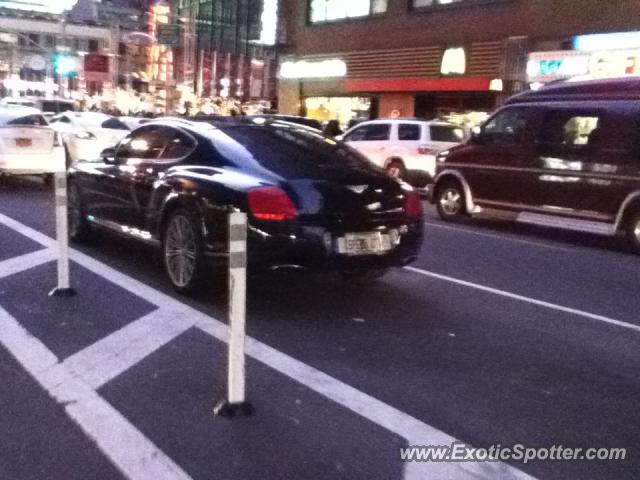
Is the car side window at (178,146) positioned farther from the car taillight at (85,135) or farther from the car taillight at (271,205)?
the car taillight at (85,135)

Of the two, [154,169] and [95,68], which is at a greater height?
[95,68]

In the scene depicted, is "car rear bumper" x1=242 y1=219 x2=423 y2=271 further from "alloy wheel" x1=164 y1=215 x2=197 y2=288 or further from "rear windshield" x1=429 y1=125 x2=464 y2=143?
"rear windshield" x1=429 y1=125 x2=464 y2=143

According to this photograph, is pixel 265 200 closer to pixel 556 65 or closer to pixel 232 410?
pixel 232 410

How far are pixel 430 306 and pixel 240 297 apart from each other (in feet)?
9.75

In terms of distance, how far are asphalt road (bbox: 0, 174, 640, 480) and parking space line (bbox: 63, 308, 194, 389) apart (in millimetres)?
97

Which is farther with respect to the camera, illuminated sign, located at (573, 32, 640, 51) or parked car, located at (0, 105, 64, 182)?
illuminated sign, located at (573, 32, 640, 51)

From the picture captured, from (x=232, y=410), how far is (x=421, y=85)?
2433 centimetres

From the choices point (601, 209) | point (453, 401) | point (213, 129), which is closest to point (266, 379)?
point (453, 401)

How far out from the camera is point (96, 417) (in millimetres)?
4328

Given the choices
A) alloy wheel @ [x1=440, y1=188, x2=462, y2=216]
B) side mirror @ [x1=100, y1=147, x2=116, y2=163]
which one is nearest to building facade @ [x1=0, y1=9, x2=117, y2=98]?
alloy wheel @ [x1=440, y1=188, x2=462, y2=216]

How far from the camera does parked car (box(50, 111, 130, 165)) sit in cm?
1883

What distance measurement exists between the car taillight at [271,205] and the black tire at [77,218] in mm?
3607

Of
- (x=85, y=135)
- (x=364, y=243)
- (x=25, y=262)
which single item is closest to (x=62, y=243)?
(x=25, y=262)

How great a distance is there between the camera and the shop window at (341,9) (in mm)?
30453
